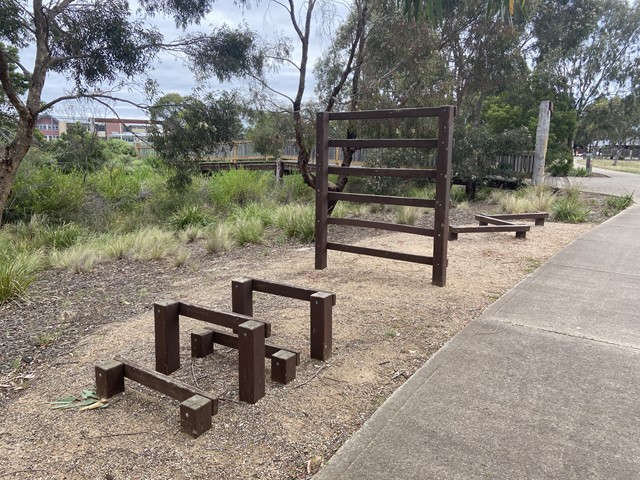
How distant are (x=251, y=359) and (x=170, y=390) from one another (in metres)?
0.52

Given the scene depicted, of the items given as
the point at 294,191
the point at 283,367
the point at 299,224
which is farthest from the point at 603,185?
the point at 283,367

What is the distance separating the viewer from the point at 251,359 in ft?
10.5

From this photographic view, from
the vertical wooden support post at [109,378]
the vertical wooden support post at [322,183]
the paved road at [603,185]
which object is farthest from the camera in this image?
the paved road at [603,185]

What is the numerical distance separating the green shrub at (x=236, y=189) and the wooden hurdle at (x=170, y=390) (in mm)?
12147

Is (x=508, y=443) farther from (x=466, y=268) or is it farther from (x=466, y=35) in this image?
(x=466, y=35)

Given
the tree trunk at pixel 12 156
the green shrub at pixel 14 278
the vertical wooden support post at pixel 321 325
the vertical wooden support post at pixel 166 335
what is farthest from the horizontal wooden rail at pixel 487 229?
the tree trunk at pixel 12 156

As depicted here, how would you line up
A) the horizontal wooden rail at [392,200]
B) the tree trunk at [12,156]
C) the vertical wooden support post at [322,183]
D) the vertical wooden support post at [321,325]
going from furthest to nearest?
the tree trunk at [12,156] → the vertical wooden support post at [322,183] → the horizontal wooden rail at [392,200] → the vertical wooden support post at [321,325]

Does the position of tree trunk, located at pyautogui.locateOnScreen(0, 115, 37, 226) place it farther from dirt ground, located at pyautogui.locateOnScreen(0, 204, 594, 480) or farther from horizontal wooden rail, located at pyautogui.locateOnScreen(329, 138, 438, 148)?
horizontal wooden rail, located at pyautogui.locateOnScreen(329, 138, 438, 148)

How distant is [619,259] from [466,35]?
1175 cm

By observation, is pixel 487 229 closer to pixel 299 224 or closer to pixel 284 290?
pixel 299 224

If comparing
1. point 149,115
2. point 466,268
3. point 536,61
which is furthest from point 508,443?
point 536,61

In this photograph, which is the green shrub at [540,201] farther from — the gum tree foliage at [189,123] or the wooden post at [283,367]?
the wooden post at [283,367]

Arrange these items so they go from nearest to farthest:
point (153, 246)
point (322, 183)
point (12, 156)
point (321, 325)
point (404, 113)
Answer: point (321, 325)
point (404, 113)
point (322, 183)
point (153, 246)
point (12, 156)

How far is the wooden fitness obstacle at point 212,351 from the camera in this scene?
10.0ft
